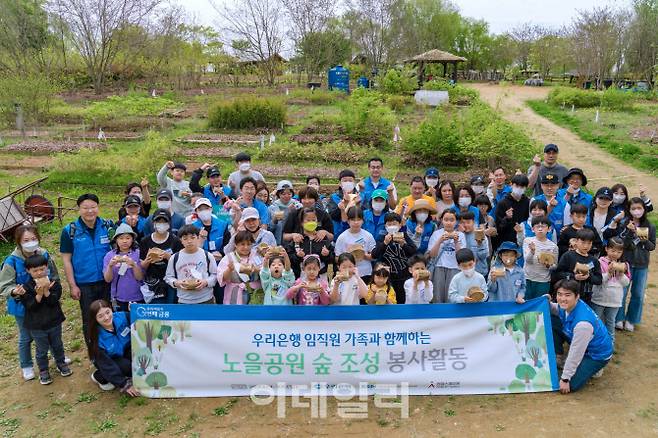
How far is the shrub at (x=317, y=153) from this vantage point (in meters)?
14.5

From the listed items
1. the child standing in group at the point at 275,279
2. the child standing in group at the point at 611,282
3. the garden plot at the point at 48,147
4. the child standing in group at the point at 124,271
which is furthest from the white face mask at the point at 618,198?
the garden plot at the point at 48,147

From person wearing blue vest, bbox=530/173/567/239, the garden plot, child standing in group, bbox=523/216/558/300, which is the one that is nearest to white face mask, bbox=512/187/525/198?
person wearing blue vest, bbox=530/173/567/239

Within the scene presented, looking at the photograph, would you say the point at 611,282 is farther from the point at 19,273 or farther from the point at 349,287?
the point at 19,273

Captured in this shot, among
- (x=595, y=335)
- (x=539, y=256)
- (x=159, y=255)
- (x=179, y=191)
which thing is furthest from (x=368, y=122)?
(x=595, y=335)

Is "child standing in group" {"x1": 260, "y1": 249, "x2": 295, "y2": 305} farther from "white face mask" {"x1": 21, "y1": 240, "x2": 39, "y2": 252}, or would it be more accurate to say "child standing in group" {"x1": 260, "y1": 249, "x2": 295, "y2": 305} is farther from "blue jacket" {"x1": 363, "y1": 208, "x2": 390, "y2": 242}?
"white face mask" {"x1": 21, "y1": 240, "x2": 39, "y2": 252}

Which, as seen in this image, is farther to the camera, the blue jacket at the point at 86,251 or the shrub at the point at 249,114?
the shrub at the point at 249,114

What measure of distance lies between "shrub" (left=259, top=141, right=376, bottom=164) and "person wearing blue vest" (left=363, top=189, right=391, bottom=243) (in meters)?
8.81

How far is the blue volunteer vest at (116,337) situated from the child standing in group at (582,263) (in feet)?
13.3

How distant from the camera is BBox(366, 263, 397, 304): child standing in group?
4.71 metres

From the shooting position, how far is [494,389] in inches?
179

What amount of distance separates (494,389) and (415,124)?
15363 mm

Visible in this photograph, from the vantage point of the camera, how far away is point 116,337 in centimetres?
457

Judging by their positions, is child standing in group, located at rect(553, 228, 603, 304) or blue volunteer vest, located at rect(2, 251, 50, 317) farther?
child standing in group, located at rect(553, 228, 603, 304)

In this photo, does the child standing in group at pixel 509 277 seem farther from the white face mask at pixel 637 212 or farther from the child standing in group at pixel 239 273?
the child standing in group at pixel 239 273
